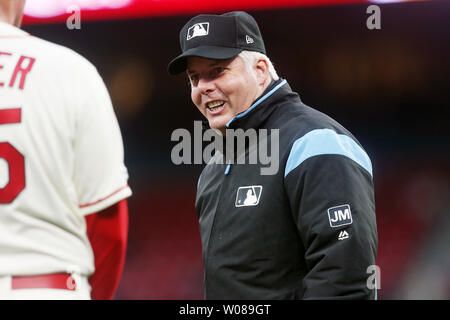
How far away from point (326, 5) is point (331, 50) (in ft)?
1.32

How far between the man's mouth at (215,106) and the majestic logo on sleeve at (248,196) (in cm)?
31

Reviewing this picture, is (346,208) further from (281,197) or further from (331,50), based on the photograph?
(331,50)

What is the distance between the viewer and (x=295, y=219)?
1.66 meters

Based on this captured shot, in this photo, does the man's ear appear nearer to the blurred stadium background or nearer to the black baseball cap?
the black baseball cap

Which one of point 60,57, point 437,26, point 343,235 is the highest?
point 437,26

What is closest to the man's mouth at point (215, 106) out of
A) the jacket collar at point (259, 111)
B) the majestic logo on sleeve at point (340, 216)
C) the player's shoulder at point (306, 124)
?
the jacket collar at point (259, 111)

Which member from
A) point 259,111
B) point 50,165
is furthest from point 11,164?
point 259,111

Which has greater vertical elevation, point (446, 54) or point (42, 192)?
point (446, 54)

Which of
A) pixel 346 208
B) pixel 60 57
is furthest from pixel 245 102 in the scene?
pixel 60 57

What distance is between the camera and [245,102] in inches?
77.0

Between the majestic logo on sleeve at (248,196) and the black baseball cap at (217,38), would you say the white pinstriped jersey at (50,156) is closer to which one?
the majestic logo on sleeve at (248,196)

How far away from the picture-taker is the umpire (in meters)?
→ 1.59

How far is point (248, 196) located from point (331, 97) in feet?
8.77

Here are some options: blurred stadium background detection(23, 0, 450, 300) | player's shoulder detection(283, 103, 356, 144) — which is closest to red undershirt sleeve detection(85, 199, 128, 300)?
player's shoulder detection(283, 103, 356, 144)
